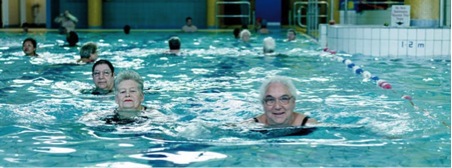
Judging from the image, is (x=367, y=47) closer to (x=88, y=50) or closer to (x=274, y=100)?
(x=88, y=50)

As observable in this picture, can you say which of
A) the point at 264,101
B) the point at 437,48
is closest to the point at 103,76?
the point at 264,101

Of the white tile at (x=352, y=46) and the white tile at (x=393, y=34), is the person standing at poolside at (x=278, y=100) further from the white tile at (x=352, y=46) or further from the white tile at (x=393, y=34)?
the white tile at (x=352, y=46)

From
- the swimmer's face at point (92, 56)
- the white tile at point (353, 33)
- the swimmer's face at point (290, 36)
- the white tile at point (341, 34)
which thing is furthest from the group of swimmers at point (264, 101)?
the swimmer's face at point (290, 36)

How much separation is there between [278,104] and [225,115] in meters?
1.40

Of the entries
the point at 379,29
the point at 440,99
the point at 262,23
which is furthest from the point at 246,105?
the point at 262,23

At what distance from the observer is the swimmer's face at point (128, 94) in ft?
18.8

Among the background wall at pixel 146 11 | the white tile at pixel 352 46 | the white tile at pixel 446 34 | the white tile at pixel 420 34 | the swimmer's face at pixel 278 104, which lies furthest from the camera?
Answer: the background wall at pixel 146 11

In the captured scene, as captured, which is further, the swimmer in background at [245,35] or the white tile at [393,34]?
the swimmer in background at [245,35]

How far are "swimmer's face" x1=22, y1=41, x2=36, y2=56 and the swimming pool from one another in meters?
0.36

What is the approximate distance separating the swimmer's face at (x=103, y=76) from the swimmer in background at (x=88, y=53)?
3.60 meters

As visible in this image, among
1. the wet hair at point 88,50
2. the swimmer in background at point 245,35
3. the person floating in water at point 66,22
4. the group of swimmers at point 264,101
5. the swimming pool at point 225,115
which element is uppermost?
the person floating in water at point 66,22

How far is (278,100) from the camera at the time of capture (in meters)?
5.19

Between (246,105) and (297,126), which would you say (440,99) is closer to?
(246,105)

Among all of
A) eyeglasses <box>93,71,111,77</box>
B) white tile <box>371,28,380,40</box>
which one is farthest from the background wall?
eyeglasses <box>93,71,111,77</box>
